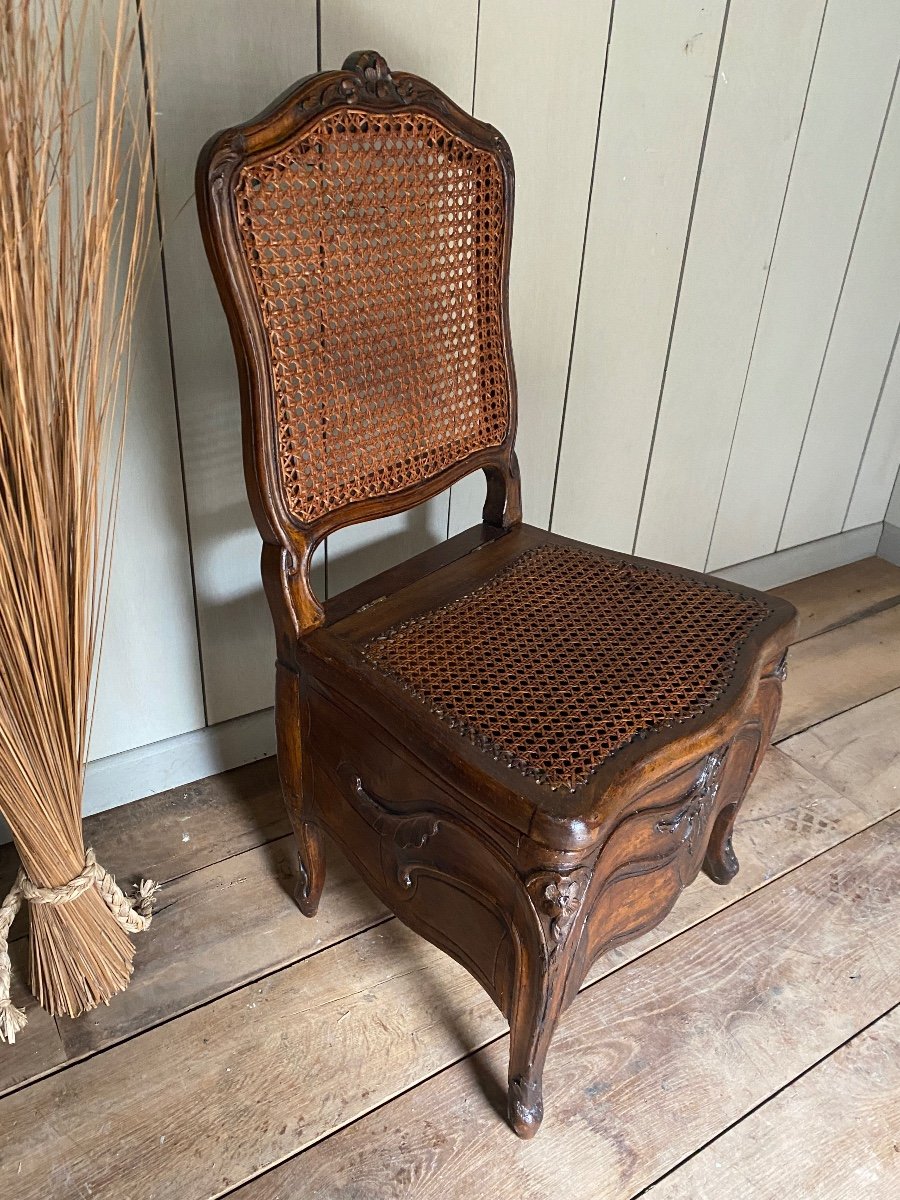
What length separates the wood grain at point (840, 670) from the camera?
170 centimetres

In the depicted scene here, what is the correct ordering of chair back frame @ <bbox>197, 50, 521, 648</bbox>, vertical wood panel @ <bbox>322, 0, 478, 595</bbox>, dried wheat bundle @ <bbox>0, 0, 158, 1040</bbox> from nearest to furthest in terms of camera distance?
dried wheat bundle @ <bbox>0, 0, 158, 1040</bbox> → chair back frame @ <bbox>197, 50, 521, 648</bbox> → vertical wood panel @ <bbox>322, 0, 478, 595</bbox>

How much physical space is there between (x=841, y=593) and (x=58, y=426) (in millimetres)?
1746

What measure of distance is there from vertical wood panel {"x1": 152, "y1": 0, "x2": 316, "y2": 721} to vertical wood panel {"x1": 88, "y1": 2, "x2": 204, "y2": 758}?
0.07 ft

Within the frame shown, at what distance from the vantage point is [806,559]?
2.11m

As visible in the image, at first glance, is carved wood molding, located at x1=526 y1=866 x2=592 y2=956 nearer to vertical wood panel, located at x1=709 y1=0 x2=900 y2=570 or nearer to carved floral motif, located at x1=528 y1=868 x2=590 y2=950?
carved floral motif, located at x1=528 y1=868 x2=590 y2=950

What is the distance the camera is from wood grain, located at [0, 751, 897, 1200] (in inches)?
38.3

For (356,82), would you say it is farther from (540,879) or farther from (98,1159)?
(98,1159)

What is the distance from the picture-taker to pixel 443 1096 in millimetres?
1048

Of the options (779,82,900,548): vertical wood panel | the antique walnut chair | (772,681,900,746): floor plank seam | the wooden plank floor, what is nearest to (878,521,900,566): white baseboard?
(779,82,900,548): vertical wood panel

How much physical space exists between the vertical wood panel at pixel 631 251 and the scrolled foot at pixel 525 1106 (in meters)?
0.93

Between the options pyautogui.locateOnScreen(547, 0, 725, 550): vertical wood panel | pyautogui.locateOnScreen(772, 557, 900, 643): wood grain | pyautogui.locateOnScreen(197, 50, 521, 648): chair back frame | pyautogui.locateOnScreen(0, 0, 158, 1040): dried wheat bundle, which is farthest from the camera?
pyautogui.locateOnScreen(772, 557, 900, 643): wood grain

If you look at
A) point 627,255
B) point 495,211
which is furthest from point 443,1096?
point 627,255

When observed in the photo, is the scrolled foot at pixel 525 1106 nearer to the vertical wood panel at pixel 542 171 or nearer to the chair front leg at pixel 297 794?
the chair front leg at pixel 297 794

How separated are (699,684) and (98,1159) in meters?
0.79
